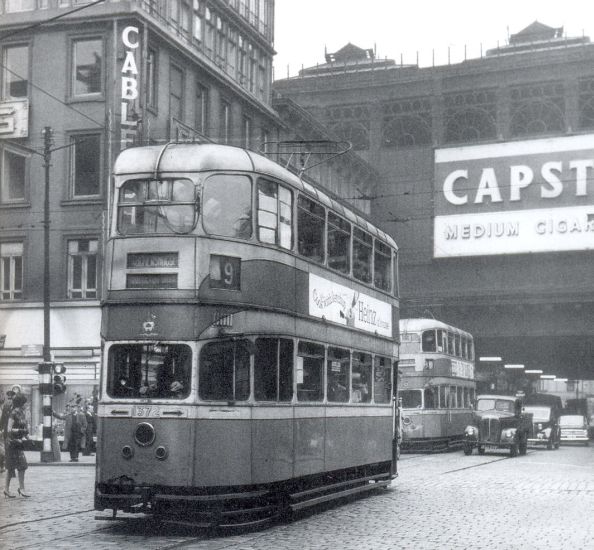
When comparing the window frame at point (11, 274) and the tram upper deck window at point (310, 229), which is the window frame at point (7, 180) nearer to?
the window frame at point (11, 274)

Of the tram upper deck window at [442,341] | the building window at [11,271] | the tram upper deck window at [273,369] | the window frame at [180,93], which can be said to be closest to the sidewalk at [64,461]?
the building window at [11,271]

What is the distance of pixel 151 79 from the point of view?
34750 mm

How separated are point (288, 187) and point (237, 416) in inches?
131

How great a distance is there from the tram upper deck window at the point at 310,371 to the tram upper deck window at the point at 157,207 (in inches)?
108

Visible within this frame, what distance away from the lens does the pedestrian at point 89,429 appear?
98.3ft

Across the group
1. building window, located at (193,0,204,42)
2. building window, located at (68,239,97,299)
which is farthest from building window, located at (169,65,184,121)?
building window, located at (68,239,97,299)

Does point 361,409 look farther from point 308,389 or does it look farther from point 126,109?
point 126,109

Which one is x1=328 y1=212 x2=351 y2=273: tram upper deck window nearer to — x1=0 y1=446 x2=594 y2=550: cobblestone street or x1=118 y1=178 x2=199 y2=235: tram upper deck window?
x1=118 y1=178 x2=199 y2=235: tram upper deck window

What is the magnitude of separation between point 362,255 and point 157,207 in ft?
18.9

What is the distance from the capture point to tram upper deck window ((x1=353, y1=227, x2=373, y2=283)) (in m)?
18.1

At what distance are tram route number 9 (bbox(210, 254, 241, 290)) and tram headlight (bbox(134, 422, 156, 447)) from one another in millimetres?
1853

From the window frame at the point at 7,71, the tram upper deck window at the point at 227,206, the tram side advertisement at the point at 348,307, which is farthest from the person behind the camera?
the window frame at the point at 7,71

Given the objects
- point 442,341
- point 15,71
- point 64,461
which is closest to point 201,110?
point 15,71

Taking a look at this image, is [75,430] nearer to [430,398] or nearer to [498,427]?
[430,398]
